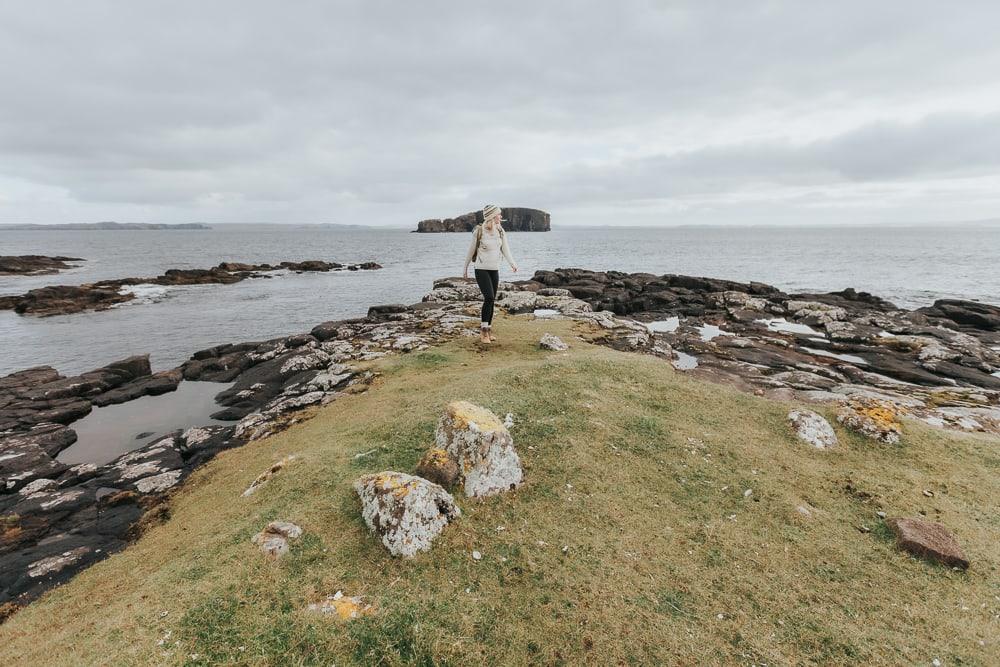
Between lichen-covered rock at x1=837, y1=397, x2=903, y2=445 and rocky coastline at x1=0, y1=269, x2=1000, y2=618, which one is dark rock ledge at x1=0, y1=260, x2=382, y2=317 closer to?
rocky coastline at x1=0, y1=269, x2=1000, y2=618

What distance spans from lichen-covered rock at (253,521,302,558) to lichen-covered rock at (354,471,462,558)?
89 centimetres

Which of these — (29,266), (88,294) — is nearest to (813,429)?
(88,294)

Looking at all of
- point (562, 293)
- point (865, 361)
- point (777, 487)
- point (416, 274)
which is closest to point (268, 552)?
point (777, 487)

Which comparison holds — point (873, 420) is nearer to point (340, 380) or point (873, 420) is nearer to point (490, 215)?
point (490, 215)

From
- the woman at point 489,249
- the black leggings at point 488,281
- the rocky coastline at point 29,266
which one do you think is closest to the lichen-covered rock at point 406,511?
the woman at point 489,249

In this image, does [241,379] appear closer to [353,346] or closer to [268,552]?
[353,346]

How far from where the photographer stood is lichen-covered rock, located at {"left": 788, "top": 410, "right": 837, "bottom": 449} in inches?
338

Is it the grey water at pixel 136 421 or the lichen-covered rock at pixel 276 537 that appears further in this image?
the grey water at pixel 136 421

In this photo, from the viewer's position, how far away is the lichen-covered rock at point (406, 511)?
5684 mm

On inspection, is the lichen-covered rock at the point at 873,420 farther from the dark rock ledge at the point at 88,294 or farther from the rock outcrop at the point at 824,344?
the dark rock ledge at the point at 88,294

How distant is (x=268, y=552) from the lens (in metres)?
5.68

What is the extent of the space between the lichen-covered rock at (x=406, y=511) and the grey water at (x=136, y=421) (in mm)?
11395

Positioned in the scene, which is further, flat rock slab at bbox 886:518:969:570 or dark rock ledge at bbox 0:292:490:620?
dark rock ledge at bbox 0:292:490:620

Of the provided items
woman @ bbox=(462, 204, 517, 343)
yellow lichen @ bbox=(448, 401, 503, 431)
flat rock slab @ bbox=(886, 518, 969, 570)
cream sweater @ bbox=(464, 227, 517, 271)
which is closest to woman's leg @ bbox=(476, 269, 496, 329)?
woman @ bbox=(462, 204, 517, 343)
